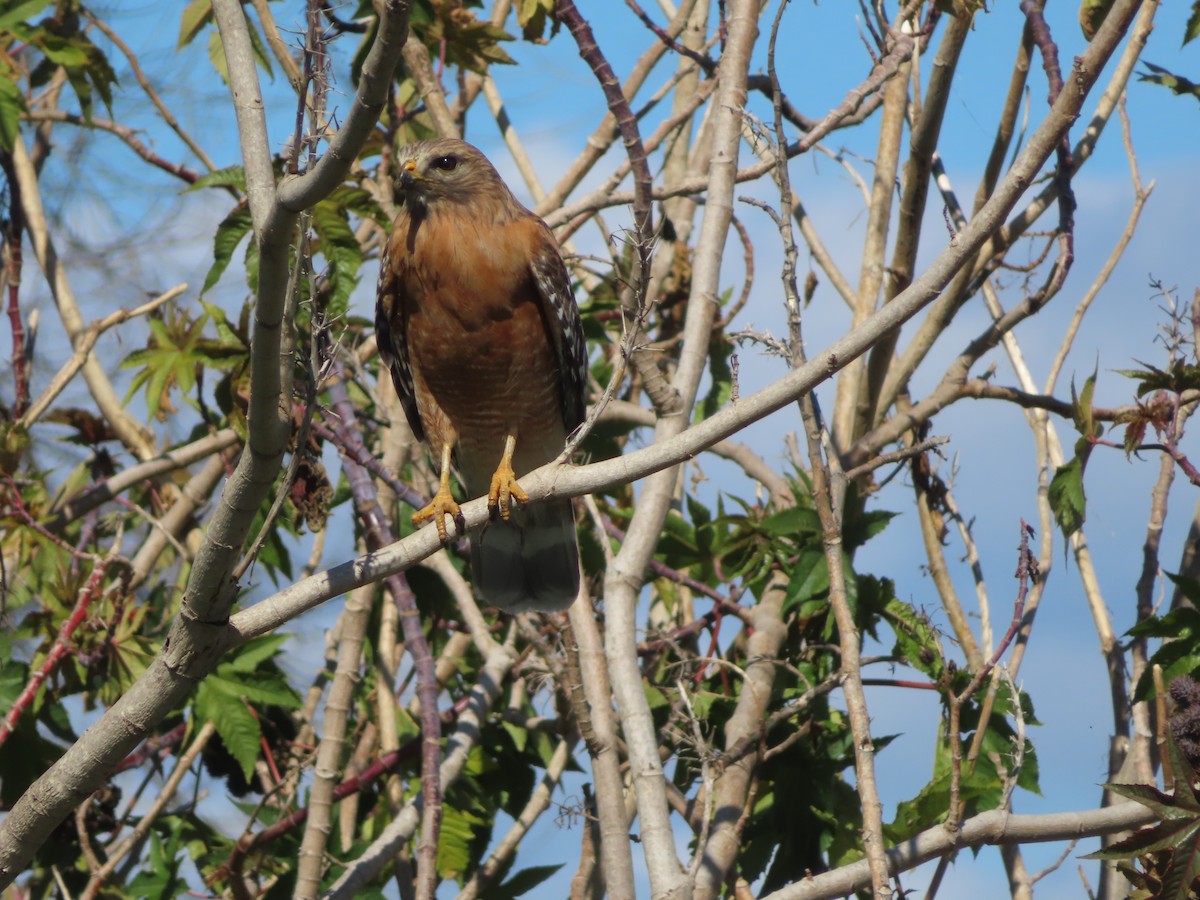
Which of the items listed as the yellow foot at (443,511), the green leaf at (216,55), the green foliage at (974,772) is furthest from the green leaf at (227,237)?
the green foliage at (974,772)

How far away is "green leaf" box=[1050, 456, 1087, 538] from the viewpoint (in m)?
4.82

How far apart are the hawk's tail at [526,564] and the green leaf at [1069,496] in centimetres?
175

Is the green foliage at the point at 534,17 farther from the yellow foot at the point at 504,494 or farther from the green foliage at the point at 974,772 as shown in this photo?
the green foliage at the point at 974,772

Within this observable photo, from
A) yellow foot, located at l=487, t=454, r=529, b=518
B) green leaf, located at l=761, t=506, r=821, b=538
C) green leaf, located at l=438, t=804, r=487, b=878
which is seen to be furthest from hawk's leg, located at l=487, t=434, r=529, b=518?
green leaf, located at l=438, t=804, r=487, b=878

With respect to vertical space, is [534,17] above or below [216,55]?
below

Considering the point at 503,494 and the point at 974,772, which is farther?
the point at 974,772

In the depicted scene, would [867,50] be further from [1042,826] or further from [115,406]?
[115,406]

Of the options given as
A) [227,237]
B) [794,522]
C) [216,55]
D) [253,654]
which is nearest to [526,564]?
[794,522]

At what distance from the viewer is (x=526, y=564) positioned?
4.97 metres

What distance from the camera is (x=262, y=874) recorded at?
541 centimetres

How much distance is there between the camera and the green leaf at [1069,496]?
482cm

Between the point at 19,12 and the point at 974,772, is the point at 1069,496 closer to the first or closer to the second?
Answer: the point at 974,772

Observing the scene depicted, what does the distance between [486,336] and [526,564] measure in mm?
837

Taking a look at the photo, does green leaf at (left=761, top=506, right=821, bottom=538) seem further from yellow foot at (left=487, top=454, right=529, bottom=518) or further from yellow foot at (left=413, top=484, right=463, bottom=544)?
yellow foot at (left=413, top=484, right=463, bottom=544)
